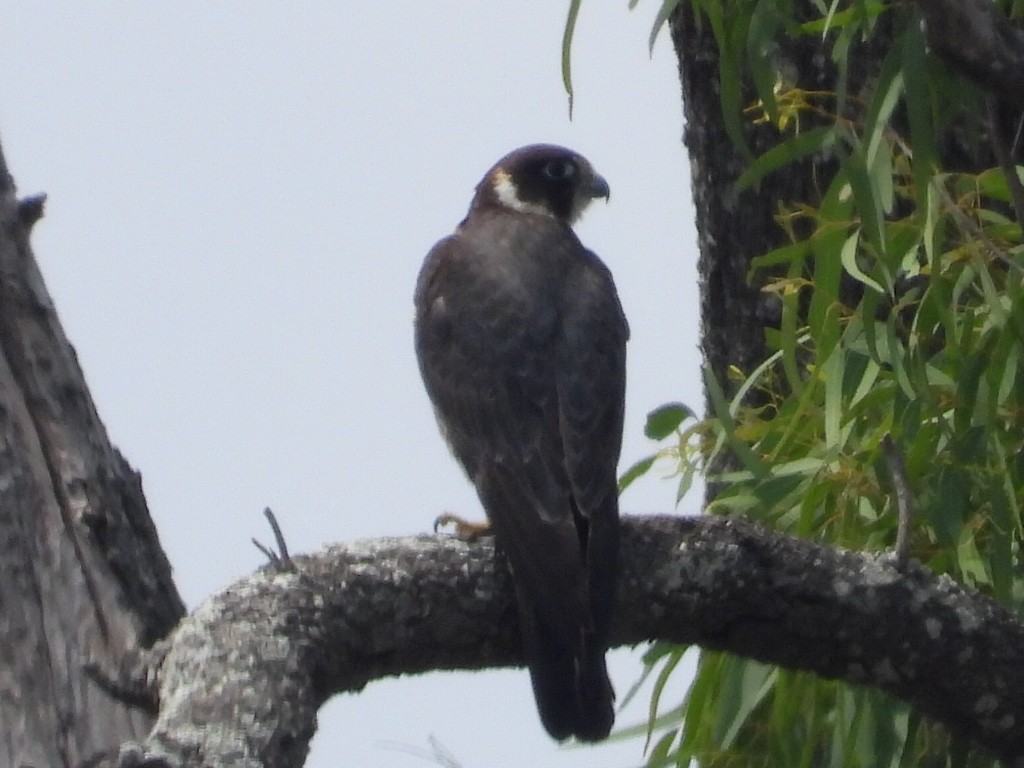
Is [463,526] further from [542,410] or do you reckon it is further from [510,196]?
[510,196]

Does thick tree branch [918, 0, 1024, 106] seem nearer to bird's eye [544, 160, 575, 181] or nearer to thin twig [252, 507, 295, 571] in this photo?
thin twig [252, 507, 295, 571]

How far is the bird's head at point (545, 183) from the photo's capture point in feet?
15.7

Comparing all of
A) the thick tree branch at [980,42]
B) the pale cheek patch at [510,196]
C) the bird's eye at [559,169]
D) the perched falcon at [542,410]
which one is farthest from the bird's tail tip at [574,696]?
the bird's eye at [559,169]

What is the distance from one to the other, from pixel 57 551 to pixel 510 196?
7.03 ft

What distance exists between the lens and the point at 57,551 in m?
2.83

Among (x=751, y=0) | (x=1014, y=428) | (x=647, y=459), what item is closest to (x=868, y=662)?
(x=1014, y=428)

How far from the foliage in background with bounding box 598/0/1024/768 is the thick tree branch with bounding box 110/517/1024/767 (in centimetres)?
22

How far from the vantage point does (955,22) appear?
2.67m

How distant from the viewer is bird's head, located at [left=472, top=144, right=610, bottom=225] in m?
4.77

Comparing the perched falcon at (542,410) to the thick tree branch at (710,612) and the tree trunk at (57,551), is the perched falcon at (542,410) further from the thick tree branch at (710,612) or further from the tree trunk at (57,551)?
the tree trunk at (57,551)

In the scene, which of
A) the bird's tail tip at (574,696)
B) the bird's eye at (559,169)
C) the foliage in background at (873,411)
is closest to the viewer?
the bird's tail tip at (574,696)

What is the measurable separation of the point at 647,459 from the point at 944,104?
2.89 feet

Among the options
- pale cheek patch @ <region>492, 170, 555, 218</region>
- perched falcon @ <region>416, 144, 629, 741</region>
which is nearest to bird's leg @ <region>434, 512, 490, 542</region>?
perched falcon @ <region>416, 144, 629, 741</region>

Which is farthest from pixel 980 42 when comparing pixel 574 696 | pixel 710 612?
pixel 574 696
